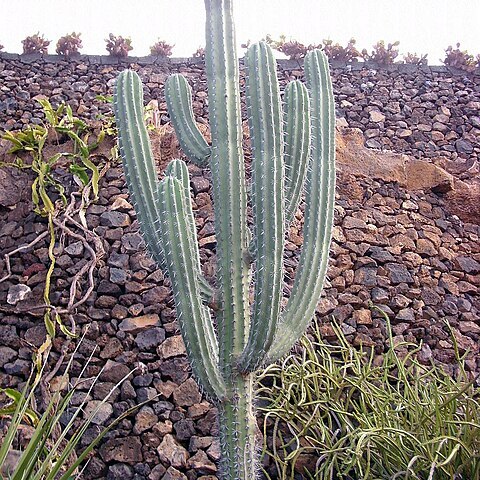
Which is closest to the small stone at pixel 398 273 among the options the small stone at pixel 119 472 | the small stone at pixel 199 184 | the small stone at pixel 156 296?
the small stone at pixel 199 184

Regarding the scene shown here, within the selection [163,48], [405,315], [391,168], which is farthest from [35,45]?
[405,315]

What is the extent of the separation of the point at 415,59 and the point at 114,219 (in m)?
4.17

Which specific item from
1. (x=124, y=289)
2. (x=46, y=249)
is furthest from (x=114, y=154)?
(x=124, y=289)

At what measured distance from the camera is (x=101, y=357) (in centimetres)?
355

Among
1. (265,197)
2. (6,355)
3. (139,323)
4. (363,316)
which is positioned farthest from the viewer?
(363,316)

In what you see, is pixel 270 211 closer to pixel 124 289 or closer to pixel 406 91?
pixel 124 289

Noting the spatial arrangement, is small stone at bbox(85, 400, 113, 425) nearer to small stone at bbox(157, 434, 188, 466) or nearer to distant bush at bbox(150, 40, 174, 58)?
small stone at bbox(157, 434, 188, 466)

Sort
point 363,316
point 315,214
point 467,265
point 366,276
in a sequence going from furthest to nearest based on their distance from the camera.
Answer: point 467,265, point 366,276, point 363,316, point 315,214

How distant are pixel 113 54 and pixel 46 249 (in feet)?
10.2

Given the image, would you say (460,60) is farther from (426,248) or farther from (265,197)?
(265,197)

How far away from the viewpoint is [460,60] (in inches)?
270

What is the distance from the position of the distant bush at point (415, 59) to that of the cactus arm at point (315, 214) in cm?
437

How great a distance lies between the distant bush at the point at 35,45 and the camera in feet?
21.3

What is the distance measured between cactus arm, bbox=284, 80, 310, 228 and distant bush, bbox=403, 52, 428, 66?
4645 mm
